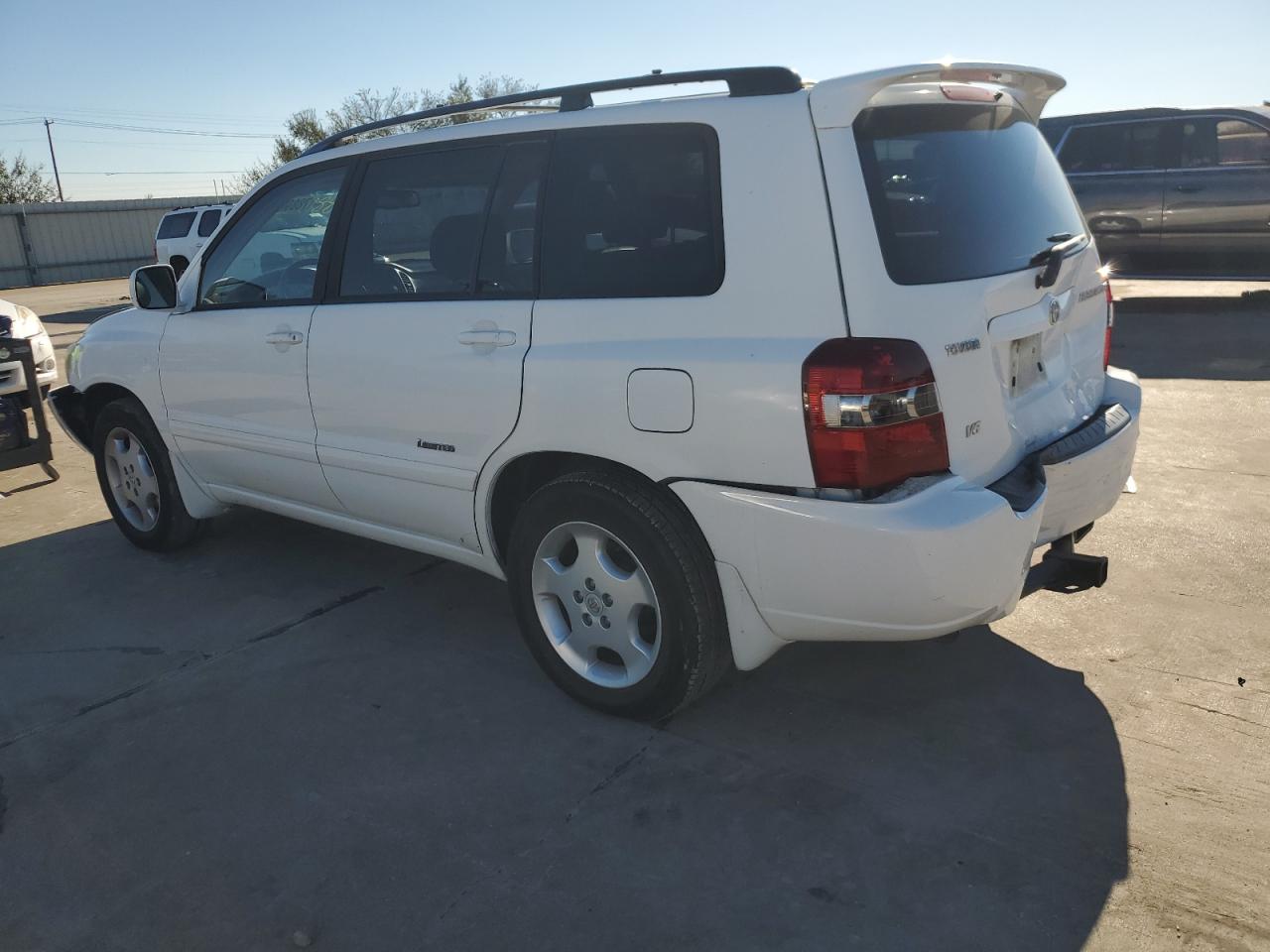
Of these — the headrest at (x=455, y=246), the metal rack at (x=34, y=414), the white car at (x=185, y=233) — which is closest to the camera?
the headrest at (x=455, y=246)

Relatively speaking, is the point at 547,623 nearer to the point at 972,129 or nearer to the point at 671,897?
the point at 671,897

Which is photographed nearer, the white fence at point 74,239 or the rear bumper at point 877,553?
the rear bumper at point 877,553

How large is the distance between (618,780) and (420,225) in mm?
2078

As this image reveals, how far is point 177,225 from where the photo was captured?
20.5m

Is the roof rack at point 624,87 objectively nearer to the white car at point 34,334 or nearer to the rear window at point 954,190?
the rear window at point 954,190

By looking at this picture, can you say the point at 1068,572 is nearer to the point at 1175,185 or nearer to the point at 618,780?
the point at 618,780

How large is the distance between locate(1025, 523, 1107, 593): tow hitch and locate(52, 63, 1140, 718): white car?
0.08 m

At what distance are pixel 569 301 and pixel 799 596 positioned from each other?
114cm

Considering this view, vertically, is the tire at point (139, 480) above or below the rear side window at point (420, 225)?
below

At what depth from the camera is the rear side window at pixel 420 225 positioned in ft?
11.6

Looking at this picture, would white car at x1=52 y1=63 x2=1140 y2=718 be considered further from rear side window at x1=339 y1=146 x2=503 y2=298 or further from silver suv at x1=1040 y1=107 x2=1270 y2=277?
silver suv at x1=1040 y1=107 x2=1270 y2=277

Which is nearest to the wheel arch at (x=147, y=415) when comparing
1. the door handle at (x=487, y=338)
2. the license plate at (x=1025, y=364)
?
the door handle at (x=487, y=338)

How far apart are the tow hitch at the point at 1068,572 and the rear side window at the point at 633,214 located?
4.26ft

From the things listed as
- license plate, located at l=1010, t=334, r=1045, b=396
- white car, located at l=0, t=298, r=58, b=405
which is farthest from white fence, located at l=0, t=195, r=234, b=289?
license plate, located at l=1010, t=334, r=1045, b=396
